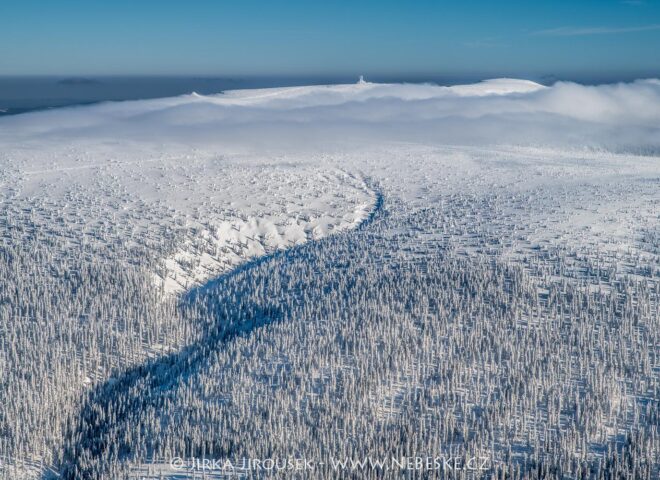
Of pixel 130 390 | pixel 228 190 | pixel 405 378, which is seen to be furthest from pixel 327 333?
pixel 228 190

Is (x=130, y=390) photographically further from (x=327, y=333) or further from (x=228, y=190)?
(x=228, y=190)

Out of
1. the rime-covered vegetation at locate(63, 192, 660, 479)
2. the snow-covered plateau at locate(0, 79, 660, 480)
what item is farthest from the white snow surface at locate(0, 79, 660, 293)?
the rime-covered vegetation at locate(63, 192, 660, 479)

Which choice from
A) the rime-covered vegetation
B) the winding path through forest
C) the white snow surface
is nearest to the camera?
the rime-covered vegetation

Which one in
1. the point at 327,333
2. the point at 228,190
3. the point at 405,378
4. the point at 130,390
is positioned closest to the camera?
the point at 405,378

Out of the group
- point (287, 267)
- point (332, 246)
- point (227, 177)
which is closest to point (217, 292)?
point (287, 267)

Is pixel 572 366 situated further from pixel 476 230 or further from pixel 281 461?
pixel 476 230

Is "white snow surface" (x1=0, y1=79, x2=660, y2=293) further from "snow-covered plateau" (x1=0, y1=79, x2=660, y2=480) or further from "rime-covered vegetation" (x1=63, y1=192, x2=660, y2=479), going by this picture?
"rime-covered vegetation" (x1=63, y1=192, x2=660, y2=479)

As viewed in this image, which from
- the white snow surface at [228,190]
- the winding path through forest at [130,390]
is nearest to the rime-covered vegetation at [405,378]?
the winding path through forest at [130,390]

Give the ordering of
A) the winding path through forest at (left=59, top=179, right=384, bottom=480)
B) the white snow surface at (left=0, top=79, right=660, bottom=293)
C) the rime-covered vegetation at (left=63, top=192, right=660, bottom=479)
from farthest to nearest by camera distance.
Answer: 1. the white snow surface at (left=0, top=79, right=660, bottom=293)
2. the winding path through forest at (left=59, top=179, right=384, bottom=480)
3. the rime-covered vegetation at (left=63, top=192, right=660, bottom=479)
